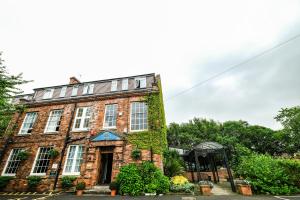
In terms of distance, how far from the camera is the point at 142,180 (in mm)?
9891

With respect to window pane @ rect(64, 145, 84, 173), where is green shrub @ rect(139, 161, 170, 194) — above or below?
below

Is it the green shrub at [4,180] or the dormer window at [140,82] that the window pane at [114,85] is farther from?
the green shrub at [4,180]

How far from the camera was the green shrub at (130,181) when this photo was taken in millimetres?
9422

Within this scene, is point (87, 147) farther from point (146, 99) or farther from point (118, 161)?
point (146, 99)

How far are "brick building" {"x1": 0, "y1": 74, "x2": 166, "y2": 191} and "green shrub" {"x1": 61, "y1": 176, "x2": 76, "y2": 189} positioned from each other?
0.53m

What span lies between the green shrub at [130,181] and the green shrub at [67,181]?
4.02m

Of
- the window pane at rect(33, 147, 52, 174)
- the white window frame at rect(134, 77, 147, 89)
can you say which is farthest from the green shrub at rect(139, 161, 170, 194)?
the window pane at rect(33, 147, 52, 174)

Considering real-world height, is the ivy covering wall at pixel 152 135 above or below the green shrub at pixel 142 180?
above

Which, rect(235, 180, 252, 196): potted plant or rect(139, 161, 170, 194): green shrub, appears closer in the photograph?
rect(235, 180, 252, 196): potted plant

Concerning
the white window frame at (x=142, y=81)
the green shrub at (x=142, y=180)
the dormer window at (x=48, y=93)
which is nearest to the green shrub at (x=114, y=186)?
the green shrub at (x=142, y=180)

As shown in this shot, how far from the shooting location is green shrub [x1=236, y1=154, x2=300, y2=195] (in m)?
9.16

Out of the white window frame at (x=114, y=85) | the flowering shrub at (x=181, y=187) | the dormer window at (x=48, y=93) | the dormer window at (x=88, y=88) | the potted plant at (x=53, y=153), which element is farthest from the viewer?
the dormer window at (x=48, y=93)

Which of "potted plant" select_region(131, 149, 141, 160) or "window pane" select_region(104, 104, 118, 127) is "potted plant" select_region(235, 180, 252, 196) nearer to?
"potted plant" select_region(131, 149, 141, 160)

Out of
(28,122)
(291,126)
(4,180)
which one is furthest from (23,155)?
(291,126)
